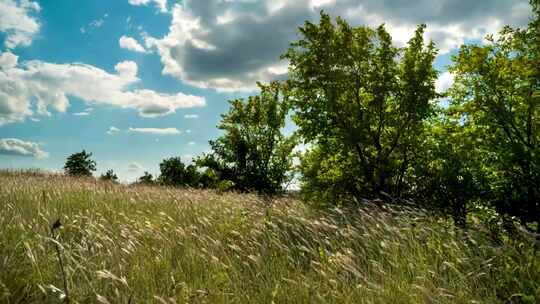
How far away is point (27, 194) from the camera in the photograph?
8.75m

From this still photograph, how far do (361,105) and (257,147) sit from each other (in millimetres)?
15233

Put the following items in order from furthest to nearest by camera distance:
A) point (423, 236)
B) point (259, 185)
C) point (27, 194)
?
point (259, 185) → point (27, 194) → point (423, 236)

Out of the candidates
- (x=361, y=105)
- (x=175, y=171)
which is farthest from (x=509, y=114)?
(x=175, y=171)

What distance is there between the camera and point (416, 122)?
9.90 meters

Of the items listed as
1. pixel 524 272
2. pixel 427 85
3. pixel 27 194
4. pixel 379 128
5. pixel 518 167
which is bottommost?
pixel 524 272

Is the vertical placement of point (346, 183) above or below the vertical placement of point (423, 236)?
above

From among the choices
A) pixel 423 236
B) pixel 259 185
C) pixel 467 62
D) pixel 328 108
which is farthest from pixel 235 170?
pixel 423 236

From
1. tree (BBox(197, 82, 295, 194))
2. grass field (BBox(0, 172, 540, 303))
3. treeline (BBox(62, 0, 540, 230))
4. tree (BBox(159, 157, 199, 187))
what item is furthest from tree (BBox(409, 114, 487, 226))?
tree (BBox(159, 157, 199, 187))

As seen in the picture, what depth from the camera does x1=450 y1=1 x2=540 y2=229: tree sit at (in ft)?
28.2

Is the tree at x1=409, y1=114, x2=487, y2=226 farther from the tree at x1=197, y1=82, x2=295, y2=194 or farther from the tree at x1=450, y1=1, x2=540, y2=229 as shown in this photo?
the tree at x1=197, y1=82, x2=295, y2=194

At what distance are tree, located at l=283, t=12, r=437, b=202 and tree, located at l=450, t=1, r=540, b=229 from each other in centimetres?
109

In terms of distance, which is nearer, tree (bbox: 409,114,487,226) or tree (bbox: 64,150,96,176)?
tree (bbox: 409,114,487,226)

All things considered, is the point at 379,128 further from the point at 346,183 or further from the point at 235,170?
the point at 235,170

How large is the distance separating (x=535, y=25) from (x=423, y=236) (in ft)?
21.6
